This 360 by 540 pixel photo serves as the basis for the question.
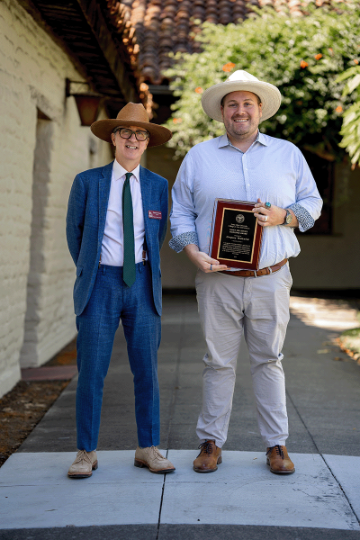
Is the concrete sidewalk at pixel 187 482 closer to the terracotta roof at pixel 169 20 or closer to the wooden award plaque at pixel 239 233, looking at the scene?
the wooden award plaque at pixel 239 233

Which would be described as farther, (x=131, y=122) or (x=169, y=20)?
(x=169, y=20)

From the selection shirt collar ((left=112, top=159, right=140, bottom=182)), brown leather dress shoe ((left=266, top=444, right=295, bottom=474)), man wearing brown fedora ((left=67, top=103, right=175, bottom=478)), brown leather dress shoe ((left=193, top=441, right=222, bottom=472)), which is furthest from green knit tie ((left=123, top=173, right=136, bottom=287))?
brown leather dress shoe ((left=266, top=444, right=295, bottom=474))

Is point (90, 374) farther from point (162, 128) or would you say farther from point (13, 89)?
point (13, 89)

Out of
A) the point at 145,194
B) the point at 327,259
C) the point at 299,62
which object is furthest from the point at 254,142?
the point at 327,259

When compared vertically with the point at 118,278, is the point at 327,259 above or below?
below

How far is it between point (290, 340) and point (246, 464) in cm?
412

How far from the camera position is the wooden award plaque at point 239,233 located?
3.17 m

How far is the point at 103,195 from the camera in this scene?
3.20 meters

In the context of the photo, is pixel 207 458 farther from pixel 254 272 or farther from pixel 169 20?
pixel 169 20

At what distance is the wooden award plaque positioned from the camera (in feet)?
10.4

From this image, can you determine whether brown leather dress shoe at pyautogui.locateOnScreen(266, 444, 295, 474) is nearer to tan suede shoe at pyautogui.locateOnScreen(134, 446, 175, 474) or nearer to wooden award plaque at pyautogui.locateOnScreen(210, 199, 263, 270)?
tan suede shoe at pyautogui.locateOnScreen(134, 446, 175, 474)

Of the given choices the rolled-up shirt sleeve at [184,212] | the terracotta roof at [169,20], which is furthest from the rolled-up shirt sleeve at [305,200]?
the terracotta roof at [169,20]

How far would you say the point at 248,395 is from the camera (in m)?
4.88

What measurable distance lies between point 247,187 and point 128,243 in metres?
0.69
